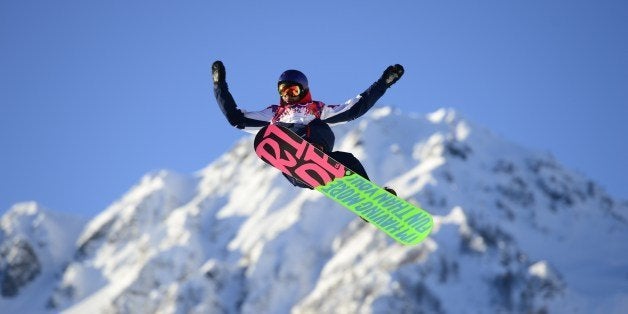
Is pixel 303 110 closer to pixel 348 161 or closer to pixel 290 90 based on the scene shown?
pixel 290 90

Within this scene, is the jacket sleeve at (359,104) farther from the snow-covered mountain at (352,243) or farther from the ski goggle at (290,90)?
the snow-covered mountain at (352,243)

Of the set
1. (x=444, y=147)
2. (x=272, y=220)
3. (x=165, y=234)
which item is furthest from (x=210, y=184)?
(x=444, y=147)

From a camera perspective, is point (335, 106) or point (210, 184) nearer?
point (335, 106)

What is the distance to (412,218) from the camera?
11797 mm

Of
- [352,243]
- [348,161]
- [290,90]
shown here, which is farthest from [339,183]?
[352,243]

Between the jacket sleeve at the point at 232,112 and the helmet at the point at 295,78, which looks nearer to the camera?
the helmet at the point at 295,78

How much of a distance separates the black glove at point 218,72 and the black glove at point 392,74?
212cm

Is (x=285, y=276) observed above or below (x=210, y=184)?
below

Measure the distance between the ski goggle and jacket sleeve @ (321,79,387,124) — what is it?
1.74 feet

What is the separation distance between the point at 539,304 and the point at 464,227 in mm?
17023

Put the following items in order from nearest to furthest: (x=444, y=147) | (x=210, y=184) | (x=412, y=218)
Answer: (x=412, y=218) → (x=444, y=147) → (x=210, y=184)

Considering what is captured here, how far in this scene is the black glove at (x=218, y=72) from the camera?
36.5 ft

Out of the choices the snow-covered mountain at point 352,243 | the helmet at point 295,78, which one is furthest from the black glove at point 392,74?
the snow-covered mountain at point 352,243

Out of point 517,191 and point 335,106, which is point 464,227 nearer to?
point 517,191
